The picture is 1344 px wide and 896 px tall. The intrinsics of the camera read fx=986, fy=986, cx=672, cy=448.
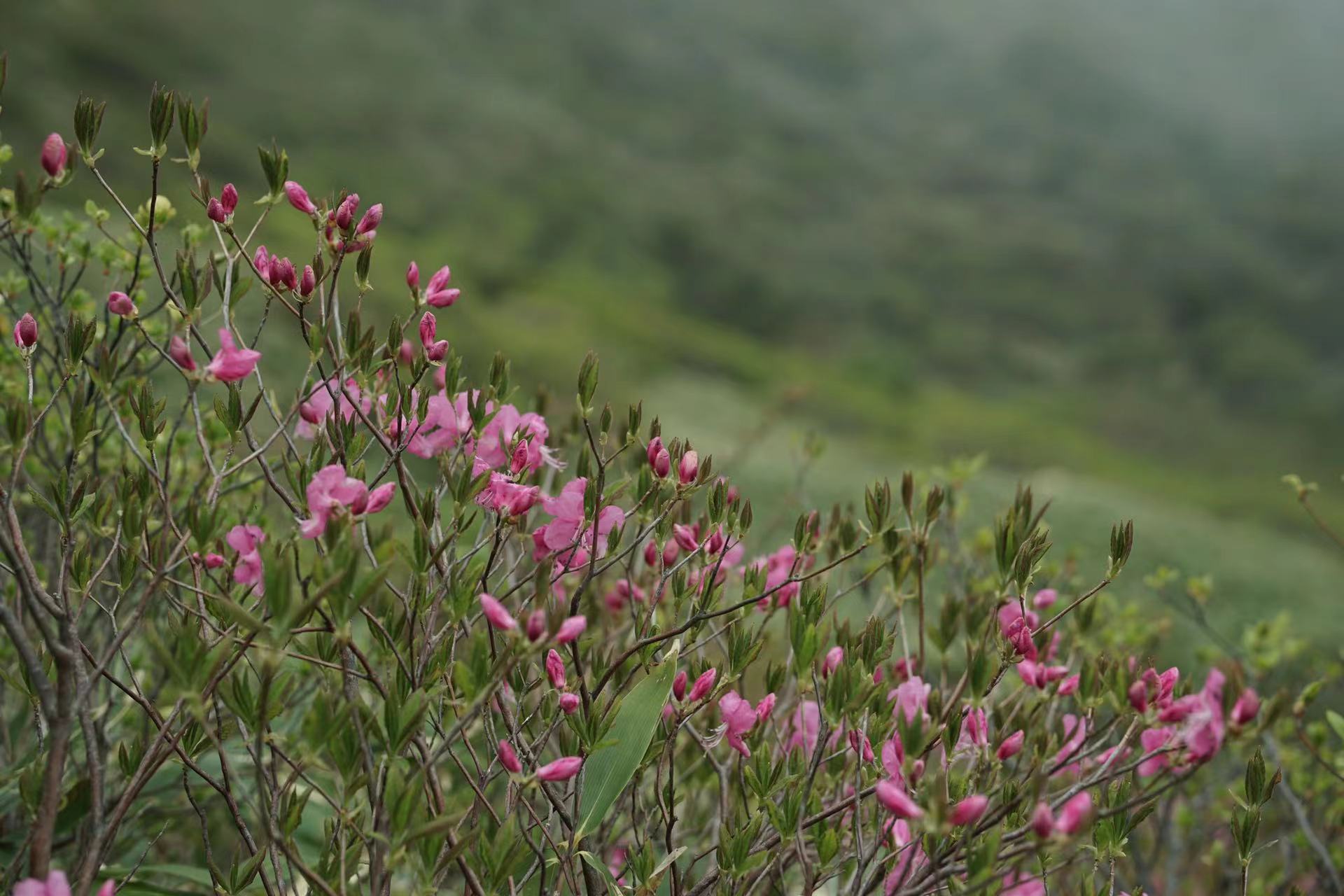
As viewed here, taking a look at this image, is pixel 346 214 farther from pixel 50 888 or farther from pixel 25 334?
pixel 50 888

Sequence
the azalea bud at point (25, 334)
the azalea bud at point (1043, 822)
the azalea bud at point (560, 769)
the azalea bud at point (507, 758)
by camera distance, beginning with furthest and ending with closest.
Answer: the azalea bud at point (25, 334) → the azalea bud at point (507, 758) → the azalea bud at point (560, 769) → the azalea bud at point (1043, 822)

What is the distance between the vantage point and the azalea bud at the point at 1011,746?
40.3 inches

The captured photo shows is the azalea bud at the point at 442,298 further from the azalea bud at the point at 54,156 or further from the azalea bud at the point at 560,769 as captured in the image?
the azalea bud at the point at 560,769

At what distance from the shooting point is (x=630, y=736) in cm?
108

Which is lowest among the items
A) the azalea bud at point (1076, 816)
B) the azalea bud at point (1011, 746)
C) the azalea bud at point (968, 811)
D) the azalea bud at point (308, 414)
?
the azalea bud at point (1011, 746)

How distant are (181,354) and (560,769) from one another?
1.65 feet

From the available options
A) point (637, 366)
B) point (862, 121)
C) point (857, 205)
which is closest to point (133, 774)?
point (637, 366)

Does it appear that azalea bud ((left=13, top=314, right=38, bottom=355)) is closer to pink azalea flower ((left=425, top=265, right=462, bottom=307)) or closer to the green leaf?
pink azalea flower ((left=425, top=265, right=462, bottom=307))

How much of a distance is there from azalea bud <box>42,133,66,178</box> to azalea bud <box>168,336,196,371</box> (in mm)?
265

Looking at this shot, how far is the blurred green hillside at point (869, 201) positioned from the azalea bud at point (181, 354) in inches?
130

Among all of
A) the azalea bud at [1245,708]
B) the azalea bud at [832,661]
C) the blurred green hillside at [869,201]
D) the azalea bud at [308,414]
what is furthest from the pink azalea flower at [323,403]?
the blurred green hillside at [869,201]

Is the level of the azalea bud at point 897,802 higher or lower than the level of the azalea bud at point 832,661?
higher

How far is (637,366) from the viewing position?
5.96m

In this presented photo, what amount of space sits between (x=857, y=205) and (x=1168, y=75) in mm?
5031
